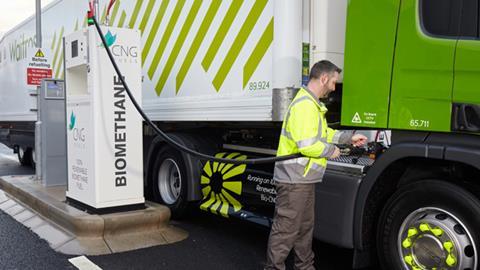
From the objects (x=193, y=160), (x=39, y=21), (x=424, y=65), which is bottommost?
(x=193, y=160)

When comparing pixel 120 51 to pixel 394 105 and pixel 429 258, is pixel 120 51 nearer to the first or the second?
pixel 394 105

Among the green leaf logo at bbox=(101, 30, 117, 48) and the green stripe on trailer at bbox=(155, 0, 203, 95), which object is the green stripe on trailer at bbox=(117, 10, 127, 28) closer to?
the green stripe on trailer at bbox=(155, 0, 203, 95)

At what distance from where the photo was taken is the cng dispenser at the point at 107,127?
16.8 ft

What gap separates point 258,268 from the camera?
434 centimetres

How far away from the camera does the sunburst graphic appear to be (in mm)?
5145

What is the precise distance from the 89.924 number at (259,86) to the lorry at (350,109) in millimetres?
18

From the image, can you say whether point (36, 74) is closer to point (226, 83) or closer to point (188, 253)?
point (226, 83)

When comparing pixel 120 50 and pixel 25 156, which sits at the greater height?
pixel 120 50

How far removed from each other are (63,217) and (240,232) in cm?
200

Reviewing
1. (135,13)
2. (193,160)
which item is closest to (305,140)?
(193,160)

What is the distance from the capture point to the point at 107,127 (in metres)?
5.16

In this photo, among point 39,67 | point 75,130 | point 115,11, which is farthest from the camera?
point 39,67

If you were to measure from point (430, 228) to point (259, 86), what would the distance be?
1.93m

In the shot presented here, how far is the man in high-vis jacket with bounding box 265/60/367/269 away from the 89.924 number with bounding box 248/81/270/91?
789mm
